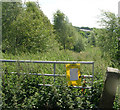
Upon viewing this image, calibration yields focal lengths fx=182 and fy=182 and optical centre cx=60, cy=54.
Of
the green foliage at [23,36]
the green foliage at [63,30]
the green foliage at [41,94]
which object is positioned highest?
the green foliage at [63,30]

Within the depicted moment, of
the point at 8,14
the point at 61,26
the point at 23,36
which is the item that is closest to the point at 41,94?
the point at 23,36

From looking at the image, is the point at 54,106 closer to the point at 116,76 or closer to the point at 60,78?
the point at 60,78

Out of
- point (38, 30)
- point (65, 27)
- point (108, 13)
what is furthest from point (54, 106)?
point (65, 27)

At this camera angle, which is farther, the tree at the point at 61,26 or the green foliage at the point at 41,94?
the tree at the point at 61,26

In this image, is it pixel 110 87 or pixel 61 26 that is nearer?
pixel 110 87

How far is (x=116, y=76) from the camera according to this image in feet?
10.8

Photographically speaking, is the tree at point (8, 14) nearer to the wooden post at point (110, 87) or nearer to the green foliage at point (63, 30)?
the wooden post at point (110, 87)

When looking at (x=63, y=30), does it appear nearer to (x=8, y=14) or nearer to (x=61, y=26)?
(x=61, y=26)

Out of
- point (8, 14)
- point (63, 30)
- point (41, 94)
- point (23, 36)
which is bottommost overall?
point (41, 94)

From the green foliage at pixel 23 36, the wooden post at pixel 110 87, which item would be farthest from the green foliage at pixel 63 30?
the wooden post at pixel 110 87

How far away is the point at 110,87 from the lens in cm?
334

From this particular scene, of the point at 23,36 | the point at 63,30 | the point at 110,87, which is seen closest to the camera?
the point at 110,87

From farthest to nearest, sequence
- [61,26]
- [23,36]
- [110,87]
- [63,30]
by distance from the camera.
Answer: [63,30] < [61,26] < [23,36] < [110,87]

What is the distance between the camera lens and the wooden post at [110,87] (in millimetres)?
3291
